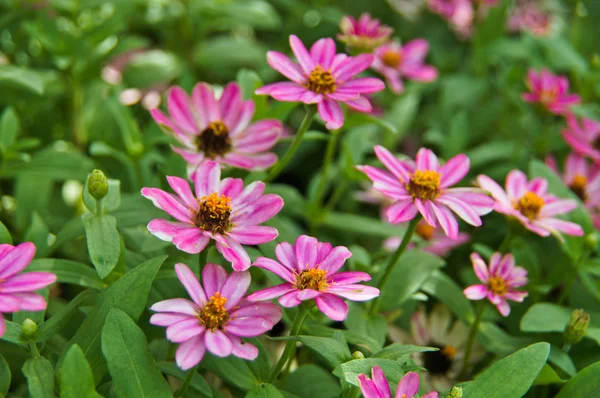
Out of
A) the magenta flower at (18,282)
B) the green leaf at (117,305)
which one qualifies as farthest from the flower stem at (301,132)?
the magenta flower at (18,282)

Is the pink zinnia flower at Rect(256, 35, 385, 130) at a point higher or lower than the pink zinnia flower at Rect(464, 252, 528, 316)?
higher

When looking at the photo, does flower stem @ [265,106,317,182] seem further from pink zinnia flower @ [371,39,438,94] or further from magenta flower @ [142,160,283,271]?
pink zinnia flower @ [371,39,438,94]

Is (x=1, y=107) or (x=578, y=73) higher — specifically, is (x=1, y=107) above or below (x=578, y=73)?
below

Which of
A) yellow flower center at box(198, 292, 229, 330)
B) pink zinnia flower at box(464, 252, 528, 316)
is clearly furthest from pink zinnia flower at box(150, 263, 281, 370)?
pink zinnia flower at box(464, 252, 528, 316)

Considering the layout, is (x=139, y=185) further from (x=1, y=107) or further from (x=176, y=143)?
(x=1, y=107)

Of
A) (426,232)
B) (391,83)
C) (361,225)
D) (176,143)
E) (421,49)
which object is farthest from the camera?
(421,49)

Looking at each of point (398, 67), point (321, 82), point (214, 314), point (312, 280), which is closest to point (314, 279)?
point (312, 280)

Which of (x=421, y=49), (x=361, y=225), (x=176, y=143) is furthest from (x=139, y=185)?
(x=421, y=49)
